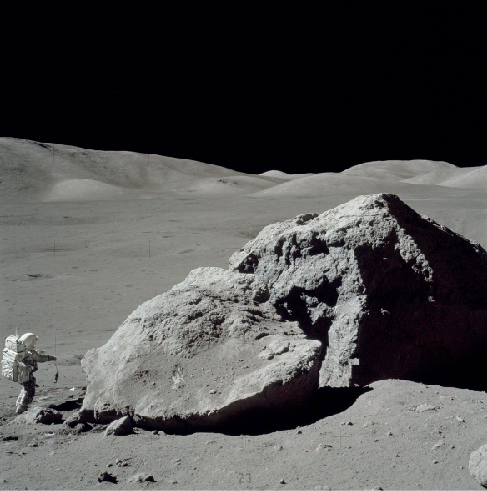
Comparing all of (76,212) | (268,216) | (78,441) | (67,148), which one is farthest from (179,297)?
(67,148)

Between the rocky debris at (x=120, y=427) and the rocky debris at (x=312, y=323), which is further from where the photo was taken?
the rocky debris at (x=312, y=323)

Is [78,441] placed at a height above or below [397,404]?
below

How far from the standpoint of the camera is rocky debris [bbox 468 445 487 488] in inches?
65.5

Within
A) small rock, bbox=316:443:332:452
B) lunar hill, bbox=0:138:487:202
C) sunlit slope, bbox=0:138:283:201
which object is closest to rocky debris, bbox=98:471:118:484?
small rock, bbox=316:443:332:452

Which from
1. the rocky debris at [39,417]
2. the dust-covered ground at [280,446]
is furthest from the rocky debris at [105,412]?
the rocky debris at [39,417]

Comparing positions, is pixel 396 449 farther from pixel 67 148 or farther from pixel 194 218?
pixel 67 148

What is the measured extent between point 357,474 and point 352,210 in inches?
71.8

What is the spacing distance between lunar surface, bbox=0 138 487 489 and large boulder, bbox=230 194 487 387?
8.9 inches

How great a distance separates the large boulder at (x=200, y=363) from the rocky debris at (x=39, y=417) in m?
0.26

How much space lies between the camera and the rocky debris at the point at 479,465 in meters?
1.66

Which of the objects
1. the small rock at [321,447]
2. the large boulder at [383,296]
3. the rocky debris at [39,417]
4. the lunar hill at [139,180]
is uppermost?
the lunar hill at [139,180]

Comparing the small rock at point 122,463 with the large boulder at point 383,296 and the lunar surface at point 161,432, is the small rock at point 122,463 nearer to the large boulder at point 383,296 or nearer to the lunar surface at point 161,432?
the lunar surface at point 161,432

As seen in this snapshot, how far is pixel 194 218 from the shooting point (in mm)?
13805

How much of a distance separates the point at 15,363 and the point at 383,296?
2344 millimetres
